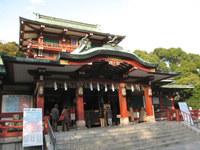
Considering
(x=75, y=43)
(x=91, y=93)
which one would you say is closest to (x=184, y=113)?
(x=91, y=93)

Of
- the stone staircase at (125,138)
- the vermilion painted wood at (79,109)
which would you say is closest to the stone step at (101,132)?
the stone staircase at (125,138)

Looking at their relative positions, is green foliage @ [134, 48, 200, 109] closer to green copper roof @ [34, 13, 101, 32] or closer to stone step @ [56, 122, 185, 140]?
stone step @ [56, 122, 185, 140]

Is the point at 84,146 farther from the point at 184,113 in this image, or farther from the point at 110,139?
the point at 184,113

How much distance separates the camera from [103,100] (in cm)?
1767

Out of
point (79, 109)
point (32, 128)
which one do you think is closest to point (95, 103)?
point (79, 109)

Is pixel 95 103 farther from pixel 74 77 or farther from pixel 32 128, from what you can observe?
pixel 32 128

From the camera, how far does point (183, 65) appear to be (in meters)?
41.2

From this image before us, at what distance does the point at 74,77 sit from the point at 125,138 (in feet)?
20.0

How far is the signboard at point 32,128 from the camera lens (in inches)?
325

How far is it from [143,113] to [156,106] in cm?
437

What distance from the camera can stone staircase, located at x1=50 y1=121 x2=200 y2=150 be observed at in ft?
28.9

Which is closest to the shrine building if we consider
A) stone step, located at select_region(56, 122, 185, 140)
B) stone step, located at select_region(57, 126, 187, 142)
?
stone step, located at select_region(56, 122, 185, 140)

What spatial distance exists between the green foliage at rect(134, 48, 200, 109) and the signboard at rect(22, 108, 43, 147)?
69.4ft

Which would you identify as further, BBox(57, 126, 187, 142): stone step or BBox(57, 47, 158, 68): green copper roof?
BBox(57, 47, 158, 68): green copper roof
